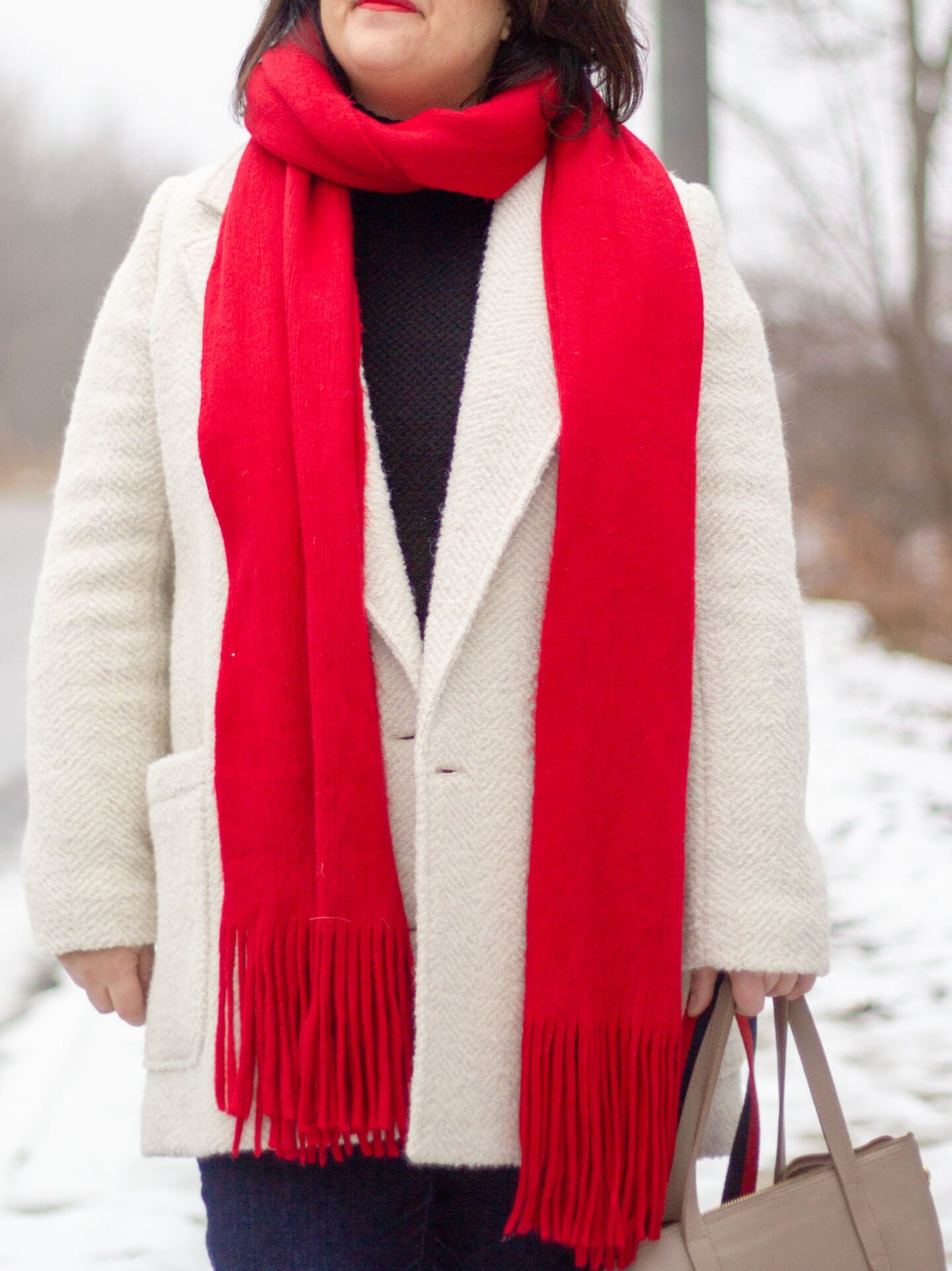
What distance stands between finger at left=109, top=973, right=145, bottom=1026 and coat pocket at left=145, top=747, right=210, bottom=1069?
27 millimetres

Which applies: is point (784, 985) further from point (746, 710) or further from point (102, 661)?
point (102, 661)

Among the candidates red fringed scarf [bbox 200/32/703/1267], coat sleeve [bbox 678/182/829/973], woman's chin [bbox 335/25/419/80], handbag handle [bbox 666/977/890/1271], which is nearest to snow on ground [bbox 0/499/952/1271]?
handbag handle [bbox 666/977/890/1271]

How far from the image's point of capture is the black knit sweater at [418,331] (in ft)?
4.75

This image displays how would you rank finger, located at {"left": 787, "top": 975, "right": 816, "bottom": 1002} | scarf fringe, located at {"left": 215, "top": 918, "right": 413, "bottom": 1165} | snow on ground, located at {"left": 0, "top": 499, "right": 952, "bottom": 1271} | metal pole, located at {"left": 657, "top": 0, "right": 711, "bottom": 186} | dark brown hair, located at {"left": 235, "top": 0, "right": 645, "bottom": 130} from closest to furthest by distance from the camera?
scarf fringe, located at {"left": 215, "top": 918, "right": 413, "bottom": 1165} → finger, located at {"left": 787, "top": 975, "right": 816, "bottom": 1002} → dark brown hair, located at {"left": 235, "top": 0, "right": 645, "bottom": 130} → snow on ground, located at {"left": 0, "top": 499, "right": 952, "bottom": 1271} → metal pole, located at {"left": 657, "top": 0, "right": 711, "bottom": 186}

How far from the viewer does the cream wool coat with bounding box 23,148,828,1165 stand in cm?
138

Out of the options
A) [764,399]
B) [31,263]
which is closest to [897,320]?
[764,399]

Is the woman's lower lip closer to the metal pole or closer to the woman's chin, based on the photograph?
the woman's chin

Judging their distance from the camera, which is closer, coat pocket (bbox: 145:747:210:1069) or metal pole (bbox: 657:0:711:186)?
coat pocket (bbox: 145:747:210:1069)

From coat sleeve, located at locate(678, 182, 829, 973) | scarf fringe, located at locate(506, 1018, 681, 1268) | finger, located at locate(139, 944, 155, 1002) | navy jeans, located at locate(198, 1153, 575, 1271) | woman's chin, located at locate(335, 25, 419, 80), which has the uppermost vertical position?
woman's chin, located at locate(335, 25, 419, 80)

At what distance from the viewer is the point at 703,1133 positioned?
141 centimetres

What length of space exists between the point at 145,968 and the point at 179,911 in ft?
0.42

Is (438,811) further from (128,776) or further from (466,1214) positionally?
(466,1214)

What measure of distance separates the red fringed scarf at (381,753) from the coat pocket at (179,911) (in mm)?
58

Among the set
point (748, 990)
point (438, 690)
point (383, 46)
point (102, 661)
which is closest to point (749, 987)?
point (748, 990)
